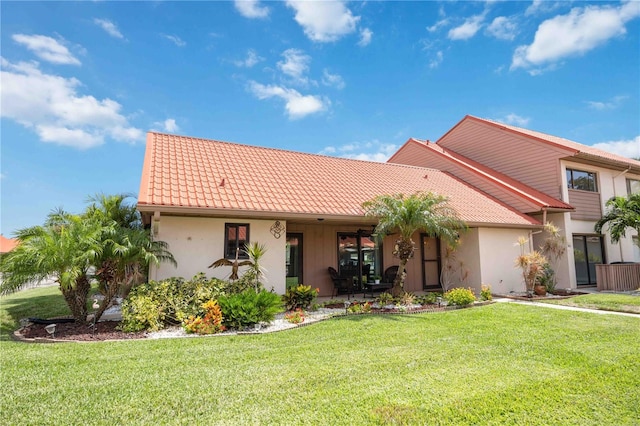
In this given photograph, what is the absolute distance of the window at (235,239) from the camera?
387 inches

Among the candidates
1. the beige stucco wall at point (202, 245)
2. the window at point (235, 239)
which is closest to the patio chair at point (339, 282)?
the beige stucco wall at point (202, 245)

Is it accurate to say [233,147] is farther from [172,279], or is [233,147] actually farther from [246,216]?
[172,279]

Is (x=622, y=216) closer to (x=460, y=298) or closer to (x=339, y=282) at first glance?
(x=460, y=298)

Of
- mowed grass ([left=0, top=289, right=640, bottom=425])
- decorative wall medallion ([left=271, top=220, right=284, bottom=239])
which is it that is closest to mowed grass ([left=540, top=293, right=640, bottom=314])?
mowed grass ([left=0, top=289, right=640, bottom=425])

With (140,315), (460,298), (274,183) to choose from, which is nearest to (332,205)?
(274,183)

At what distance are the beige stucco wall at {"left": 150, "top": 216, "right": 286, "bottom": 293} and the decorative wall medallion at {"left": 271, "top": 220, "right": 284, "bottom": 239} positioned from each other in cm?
12

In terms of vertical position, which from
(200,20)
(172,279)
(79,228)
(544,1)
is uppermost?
(544,1)

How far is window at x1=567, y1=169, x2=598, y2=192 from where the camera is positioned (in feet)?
53.7

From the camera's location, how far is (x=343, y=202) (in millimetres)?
11758

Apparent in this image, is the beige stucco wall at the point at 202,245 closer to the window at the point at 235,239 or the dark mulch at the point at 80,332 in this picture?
the window at the point at 235,239

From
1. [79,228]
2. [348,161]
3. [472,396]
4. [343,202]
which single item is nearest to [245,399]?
[472,396]

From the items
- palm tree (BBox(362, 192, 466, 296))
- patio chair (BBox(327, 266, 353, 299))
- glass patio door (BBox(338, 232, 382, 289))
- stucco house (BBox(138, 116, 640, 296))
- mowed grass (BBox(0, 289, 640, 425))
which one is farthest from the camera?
glass patio door (BBox(338, 232, 382, 289))

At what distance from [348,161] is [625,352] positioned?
12.9 meters

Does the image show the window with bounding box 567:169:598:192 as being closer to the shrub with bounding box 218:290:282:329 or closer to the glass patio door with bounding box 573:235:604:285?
the glass patio door with bounding box 573:235:604:285
